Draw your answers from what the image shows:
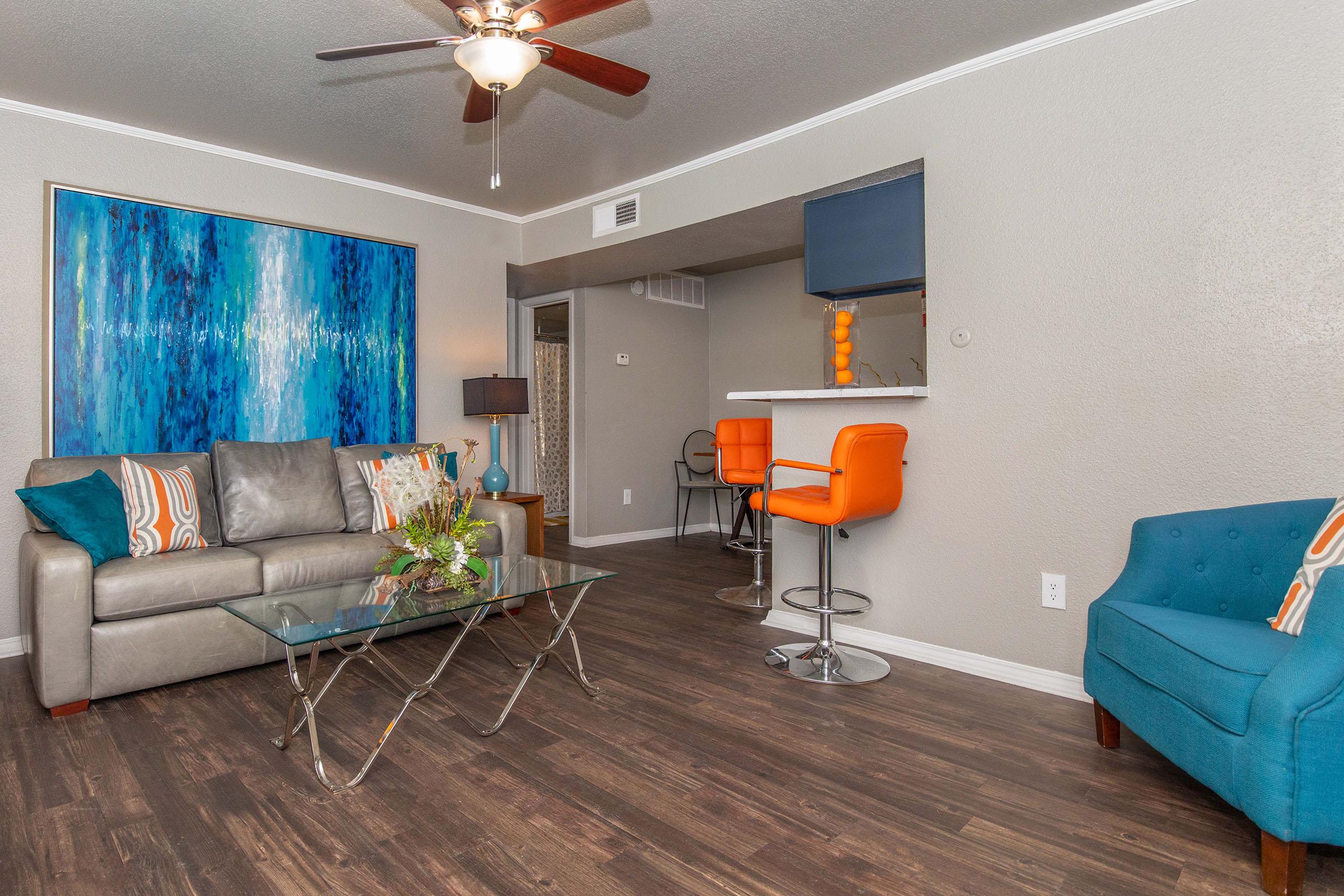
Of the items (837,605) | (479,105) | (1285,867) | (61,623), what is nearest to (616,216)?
(479,105)

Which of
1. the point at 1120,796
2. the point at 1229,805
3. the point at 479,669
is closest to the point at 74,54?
the point at 479,669

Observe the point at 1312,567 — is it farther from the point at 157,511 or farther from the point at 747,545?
the point at 747,545

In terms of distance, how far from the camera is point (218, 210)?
396 cm

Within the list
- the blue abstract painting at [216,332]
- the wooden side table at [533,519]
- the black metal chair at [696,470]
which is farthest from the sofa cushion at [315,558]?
the black metal chair at [696,470]

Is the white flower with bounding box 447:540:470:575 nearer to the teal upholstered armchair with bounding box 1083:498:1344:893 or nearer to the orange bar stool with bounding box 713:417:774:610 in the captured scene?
the orange bar stool with bounding box 713:417:774:610

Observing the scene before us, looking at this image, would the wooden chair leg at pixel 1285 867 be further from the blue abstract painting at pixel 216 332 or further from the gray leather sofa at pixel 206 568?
the blue abstract painting at pixel 216 332

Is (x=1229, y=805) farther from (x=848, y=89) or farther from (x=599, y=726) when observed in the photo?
(x=848, y=89)

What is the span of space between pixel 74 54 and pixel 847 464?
3.49 m

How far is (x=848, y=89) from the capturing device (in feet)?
10.9

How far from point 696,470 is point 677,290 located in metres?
1.70

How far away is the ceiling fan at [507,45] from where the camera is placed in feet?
6.73

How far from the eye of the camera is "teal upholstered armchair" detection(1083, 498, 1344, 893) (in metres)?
1.53

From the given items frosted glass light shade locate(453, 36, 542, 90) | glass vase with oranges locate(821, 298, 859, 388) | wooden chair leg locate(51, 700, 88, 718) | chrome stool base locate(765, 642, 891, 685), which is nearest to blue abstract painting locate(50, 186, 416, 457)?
wooden chair leg locate(51, 700, 88, 718)

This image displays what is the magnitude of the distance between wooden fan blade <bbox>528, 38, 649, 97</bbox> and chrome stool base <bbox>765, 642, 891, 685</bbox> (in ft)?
7.52
